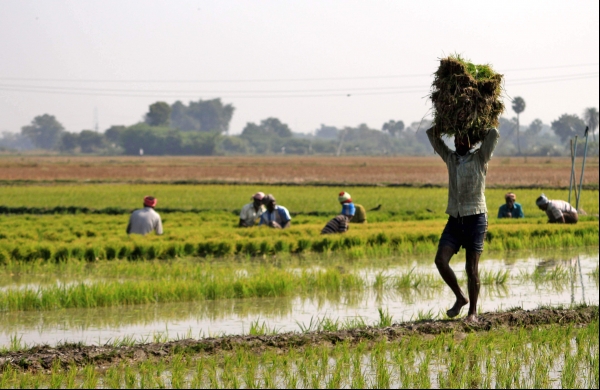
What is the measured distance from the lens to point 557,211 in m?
13.8

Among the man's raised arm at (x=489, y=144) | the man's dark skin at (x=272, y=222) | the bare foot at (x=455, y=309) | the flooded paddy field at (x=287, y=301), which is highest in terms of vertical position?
the man's raised arm at (x=489, y=144)

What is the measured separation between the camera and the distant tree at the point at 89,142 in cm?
11262

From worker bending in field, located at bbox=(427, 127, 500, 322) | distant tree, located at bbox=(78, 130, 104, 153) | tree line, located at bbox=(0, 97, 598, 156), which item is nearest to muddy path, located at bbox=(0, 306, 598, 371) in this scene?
worker bending in field, located at bbox=(427, 127, 500, 322)

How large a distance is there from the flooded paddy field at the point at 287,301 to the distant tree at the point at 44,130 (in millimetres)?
122244

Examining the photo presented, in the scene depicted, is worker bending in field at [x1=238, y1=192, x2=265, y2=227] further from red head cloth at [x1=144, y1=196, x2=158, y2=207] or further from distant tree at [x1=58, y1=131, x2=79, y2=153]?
distant tree at [x1=58, y1=131, x2=79, y2=153]

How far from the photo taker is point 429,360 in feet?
16.5

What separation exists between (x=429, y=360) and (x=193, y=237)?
23.8ft

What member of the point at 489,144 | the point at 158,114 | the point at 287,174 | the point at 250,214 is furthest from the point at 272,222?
the point at 158,114

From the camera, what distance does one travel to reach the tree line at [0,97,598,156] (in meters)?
104

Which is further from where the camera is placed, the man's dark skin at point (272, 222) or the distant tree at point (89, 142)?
the distant tree at point (89, 142)

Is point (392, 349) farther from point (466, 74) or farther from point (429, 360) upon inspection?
point (466, 74)

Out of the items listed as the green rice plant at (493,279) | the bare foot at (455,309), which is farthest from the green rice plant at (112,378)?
the green rice plant at (493,279)

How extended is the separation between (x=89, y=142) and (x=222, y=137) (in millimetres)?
17777

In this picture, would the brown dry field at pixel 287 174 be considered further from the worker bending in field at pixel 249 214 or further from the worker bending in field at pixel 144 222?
the worker bending in field at pixel 144 222
